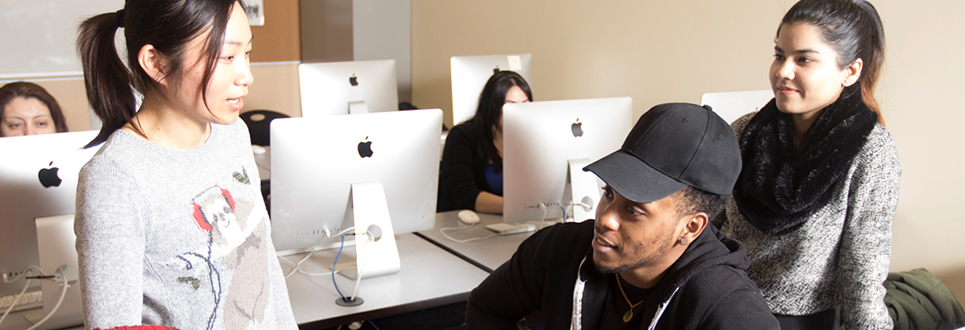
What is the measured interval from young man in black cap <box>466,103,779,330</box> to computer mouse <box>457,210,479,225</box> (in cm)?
104

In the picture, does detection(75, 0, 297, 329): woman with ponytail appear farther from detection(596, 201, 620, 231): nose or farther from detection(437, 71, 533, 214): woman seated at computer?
detection(437, 71, 533, 214): woman seated at computer

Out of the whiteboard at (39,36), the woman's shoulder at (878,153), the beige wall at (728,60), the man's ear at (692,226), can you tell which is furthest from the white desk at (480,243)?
the whiteboard at (39,36)

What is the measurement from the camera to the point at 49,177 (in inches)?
56.2

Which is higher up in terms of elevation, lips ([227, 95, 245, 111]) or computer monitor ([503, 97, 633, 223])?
lips ([227, 95, 245, 111])

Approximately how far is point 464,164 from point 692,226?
1464 millimetres

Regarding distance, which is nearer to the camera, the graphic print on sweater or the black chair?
the graphic print on sweater

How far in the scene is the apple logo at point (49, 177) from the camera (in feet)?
4.65

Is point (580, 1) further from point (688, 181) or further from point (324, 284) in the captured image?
point (688, 181)

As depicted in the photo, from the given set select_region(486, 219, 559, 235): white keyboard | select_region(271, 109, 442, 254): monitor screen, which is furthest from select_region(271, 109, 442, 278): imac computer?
select_region(486, 219, 559, 235): white keyboard

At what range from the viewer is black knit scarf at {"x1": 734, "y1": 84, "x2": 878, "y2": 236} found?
130cm

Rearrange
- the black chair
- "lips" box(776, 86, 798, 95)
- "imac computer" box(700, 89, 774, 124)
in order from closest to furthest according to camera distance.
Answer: "lips" box(776, 86, 798, 95)
"imac computer" box(700, 89, 774, 124)
the black chair

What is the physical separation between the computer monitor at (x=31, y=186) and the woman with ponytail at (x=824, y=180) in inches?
58.2

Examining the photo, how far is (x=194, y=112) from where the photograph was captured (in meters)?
0.96

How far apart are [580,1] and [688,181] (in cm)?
245
